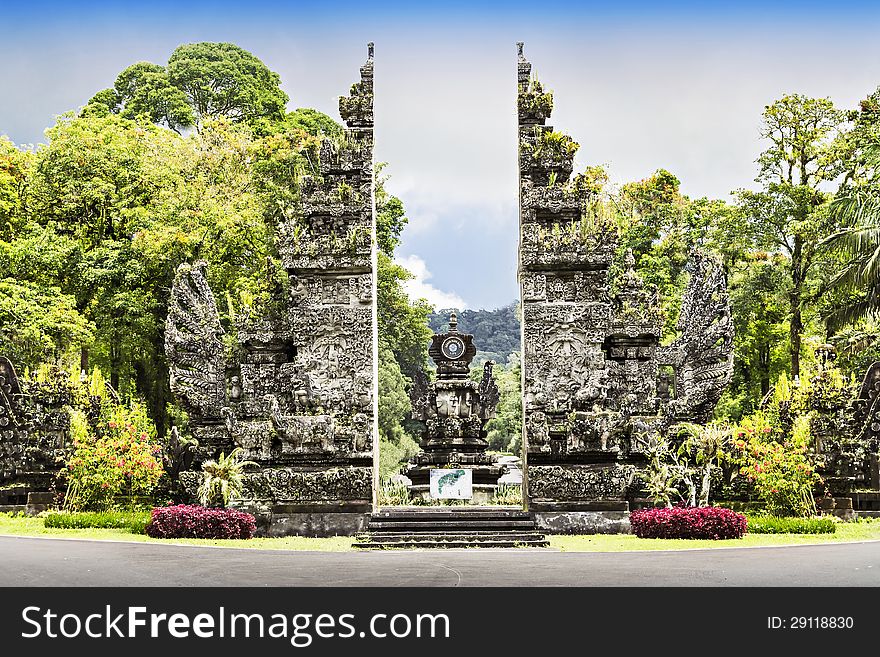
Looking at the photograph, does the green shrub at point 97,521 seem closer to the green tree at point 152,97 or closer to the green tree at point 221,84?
the green tree at point 152,97

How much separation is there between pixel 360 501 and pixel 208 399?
3.55 m

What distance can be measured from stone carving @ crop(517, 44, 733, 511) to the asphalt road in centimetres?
385

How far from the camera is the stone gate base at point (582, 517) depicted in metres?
16.3

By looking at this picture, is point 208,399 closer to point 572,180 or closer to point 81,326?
point 81,326

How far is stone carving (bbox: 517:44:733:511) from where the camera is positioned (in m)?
17.2

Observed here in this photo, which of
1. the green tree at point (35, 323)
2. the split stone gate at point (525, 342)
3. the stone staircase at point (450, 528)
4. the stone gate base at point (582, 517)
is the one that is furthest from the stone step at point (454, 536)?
the green tree at point (35, 323)

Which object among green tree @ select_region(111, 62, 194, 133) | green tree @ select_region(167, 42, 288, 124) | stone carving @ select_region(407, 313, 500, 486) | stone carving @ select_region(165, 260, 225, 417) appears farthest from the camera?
green tree @ select_region(167, 42, 288, 124)

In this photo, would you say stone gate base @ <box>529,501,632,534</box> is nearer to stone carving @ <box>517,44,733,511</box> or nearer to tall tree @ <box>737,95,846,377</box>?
stone carving @ <box>517,44,733,511</box>

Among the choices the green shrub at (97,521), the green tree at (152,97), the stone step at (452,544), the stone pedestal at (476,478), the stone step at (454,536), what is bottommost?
the stone step at (452,544)

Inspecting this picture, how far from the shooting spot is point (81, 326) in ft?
70.6

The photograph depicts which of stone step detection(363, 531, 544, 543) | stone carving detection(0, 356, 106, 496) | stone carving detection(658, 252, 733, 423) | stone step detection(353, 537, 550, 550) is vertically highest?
stone carving detection(658, 252, 733, 423)

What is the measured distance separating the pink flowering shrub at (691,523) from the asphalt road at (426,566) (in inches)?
61.1

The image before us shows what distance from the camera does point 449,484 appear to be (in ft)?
57.2

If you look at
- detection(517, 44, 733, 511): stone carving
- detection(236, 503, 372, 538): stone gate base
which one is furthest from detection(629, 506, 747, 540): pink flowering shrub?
detection(236, 503, 372, 538): stone gate base
